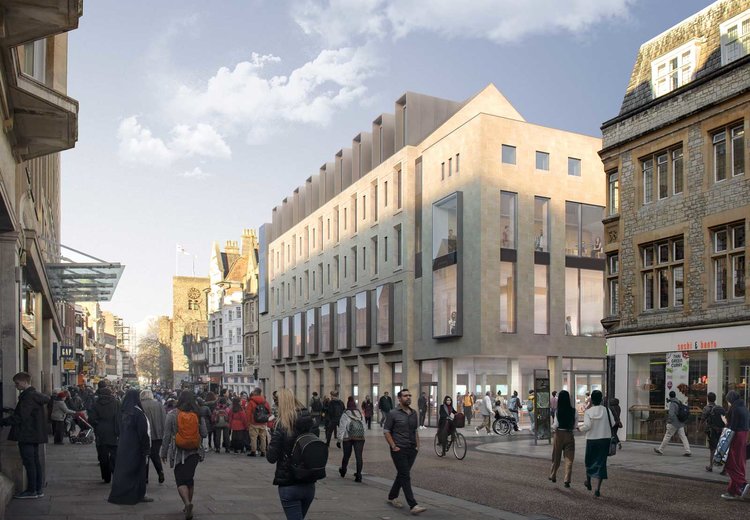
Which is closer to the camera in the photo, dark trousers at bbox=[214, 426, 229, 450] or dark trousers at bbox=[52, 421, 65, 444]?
dark trousers at bbox=[214, 426, 229, 450]

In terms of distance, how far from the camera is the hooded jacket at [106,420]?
15055 millimetres

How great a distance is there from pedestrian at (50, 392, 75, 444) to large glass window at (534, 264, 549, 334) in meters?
21.9

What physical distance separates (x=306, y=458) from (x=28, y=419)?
21.6ft

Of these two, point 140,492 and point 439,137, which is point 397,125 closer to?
point 439,137

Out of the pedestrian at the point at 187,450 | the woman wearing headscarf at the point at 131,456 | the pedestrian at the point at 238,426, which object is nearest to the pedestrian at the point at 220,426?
the pedestrian at the point at 238,426

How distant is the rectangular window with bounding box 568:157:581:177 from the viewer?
140ft

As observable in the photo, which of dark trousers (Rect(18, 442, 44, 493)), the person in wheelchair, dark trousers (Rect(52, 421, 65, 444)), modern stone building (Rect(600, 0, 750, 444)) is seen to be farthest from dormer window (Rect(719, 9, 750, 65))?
dark trousers (Rect(52, 421, 65, 444))

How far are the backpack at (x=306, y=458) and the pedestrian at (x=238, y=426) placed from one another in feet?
56.0

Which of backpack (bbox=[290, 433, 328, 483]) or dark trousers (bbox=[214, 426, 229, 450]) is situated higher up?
backpack (bbox=[290, 433, 328, 483])

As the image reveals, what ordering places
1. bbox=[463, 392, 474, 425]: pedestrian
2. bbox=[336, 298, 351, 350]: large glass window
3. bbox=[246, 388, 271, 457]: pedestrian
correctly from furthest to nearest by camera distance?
bbox=[336, 298, 351, 350]: large glass window, bbox=[463, 392, 474, 425]: pedestrian, bbox=[246, 388, 271, 457]: pedestrian

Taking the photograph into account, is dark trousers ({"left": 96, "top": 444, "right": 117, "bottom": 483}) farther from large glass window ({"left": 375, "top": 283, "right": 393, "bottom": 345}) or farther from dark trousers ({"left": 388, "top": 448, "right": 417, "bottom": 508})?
large glass window ({"left": 375, "top": 283, "right": 393, "bottom": 345})

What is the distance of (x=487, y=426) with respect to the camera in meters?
34.9

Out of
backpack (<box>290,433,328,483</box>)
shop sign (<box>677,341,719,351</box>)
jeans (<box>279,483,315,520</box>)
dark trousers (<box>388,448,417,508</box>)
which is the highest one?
shop sign (<box>677,341,719,351</box>)

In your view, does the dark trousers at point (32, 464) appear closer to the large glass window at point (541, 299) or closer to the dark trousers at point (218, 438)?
the dark trousers at point (218, 438)
